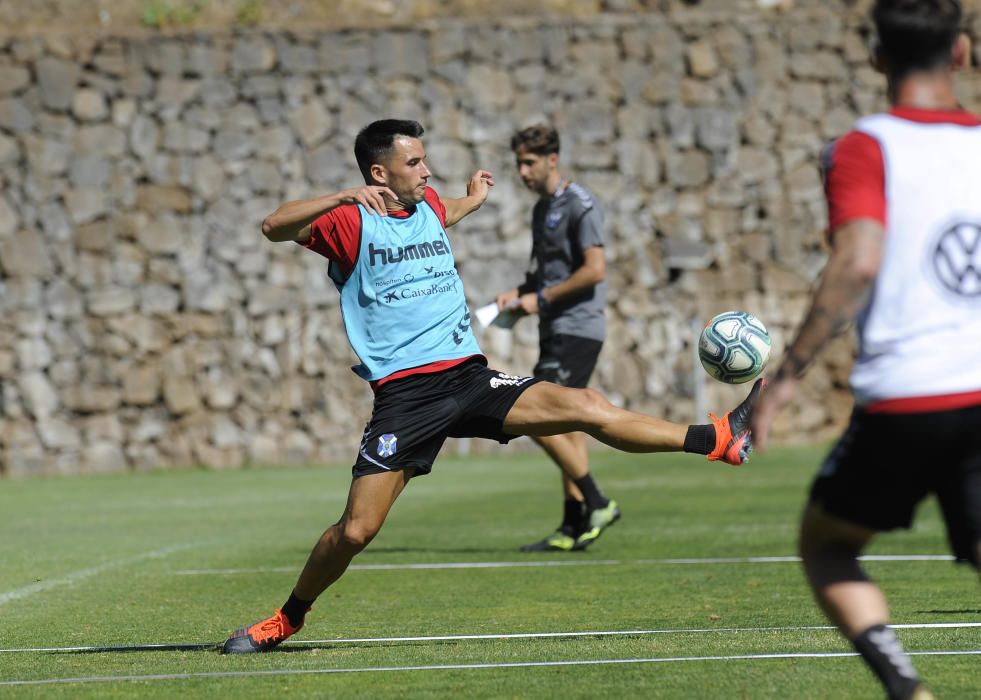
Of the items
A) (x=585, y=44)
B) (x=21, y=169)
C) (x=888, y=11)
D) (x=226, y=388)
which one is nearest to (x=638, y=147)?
(x=585, y=44)

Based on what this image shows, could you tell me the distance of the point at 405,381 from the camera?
253 inches

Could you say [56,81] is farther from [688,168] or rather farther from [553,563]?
[553,563]

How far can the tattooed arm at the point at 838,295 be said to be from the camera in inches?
151

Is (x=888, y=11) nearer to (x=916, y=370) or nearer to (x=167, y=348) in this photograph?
(x=916, y=370)

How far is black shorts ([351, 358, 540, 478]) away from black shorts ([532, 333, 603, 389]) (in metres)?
3.56

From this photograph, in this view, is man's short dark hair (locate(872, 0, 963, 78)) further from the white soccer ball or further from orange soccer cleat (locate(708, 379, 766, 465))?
the white soccer ball

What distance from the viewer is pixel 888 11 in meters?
3.99

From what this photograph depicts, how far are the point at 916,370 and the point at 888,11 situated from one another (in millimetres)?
903

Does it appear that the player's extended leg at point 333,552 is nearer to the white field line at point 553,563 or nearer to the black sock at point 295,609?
the black sock at point 295,609

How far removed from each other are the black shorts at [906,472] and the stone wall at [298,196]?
17.8 metres

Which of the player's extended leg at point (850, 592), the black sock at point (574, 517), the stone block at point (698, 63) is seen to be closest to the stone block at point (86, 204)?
the stone block at point (698, 63)

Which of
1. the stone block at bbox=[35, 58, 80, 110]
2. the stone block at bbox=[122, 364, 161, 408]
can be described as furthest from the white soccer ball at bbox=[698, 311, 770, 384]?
the stone block at bbox=[35, 58, 80, 110]

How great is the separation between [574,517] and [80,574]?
303cm

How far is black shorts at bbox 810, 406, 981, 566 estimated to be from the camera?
12.7ft
